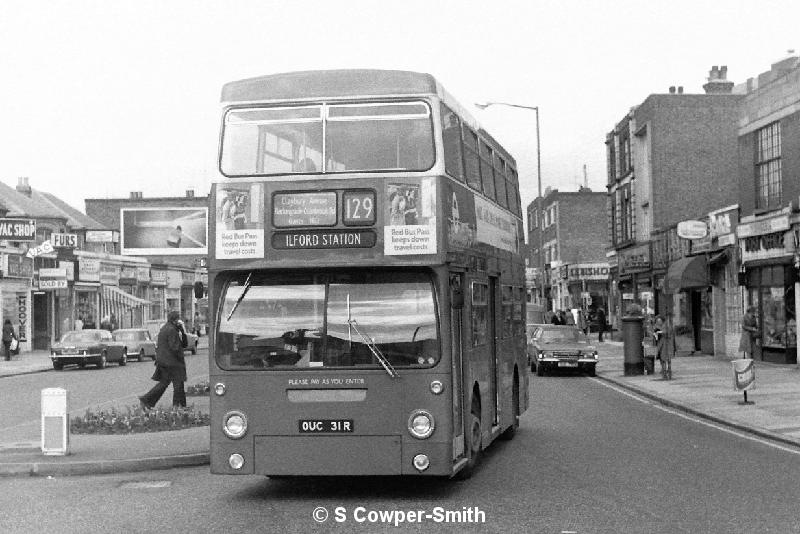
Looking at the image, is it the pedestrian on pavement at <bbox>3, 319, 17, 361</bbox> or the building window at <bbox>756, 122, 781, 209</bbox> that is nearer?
the building window at <bbox>756, 122, 781, 209</bbox>

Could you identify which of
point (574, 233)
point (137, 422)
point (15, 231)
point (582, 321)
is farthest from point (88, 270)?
point (137, 422)

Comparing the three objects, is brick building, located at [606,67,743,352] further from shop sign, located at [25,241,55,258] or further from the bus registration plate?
the bus registration plate

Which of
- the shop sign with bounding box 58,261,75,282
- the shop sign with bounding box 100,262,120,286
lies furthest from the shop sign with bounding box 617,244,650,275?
the shop sign with bounding box 100,262,120,286

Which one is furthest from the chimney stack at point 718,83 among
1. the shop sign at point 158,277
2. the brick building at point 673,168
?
the shop sign at point 158,277

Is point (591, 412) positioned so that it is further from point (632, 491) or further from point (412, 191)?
point (412, 191)

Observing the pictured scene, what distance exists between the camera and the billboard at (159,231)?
243ft

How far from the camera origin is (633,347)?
31.2 m

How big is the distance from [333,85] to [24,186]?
61665mm

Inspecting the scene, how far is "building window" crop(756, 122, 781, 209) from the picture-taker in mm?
32219

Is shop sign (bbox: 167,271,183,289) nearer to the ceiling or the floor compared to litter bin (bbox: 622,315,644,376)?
nearer to the ceiling

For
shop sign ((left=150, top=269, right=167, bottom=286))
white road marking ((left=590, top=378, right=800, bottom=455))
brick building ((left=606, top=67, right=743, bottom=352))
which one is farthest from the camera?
shop sign ((left=150, top=269, right=167, bottom=286))

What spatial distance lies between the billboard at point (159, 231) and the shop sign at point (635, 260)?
31.7 meters

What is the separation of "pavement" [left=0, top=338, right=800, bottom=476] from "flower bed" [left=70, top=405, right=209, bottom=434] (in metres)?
0.40

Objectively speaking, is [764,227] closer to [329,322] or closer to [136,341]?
[329,322]
